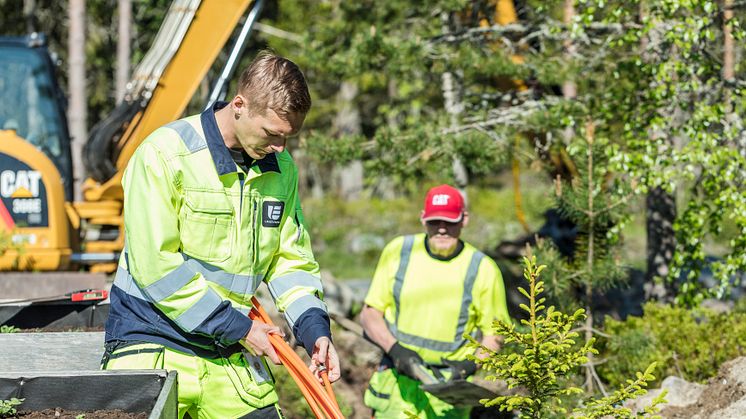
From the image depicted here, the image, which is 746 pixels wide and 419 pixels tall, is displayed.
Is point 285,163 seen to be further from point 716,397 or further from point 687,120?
point 687,120

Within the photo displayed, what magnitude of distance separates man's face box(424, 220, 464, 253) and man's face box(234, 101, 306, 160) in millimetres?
2225

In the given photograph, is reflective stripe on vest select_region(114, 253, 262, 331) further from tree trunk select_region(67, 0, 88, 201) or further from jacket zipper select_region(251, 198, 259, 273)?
tree trunk select_region(67, 0, 88, 201)

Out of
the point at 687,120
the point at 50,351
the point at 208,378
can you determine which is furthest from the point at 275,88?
the point at 687,120

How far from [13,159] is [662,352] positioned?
5580mm

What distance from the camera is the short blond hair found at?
132 inches

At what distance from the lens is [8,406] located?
337 cm

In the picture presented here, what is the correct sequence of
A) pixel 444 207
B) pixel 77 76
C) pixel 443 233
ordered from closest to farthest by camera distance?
pixel 444 207 < pixel 443 233 < pixel 77 76

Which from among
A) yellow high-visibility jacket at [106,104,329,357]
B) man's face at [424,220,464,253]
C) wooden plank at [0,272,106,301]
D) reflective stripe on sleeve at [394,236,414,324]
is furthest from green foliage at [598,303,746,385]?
wooden plank at [0,272,106,301]

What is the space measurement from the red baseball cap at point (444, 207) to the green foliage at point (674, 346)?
136 centimetres

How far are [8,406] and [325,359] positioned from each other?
3.45 feet

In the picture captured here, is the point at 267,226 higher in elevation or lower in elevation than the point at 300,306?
higher

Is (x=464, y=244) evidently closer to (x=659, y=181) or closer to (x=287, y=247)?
(x=659, y=181)

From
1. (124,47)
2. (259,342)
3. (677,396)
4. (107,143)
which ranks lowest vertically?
(677,396)

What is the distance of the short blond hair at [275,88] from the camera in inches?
132
